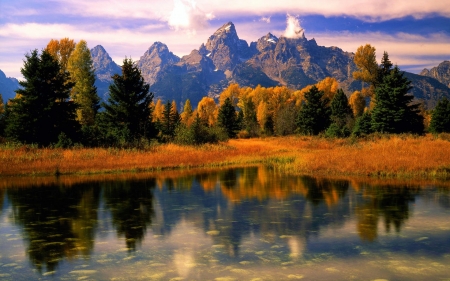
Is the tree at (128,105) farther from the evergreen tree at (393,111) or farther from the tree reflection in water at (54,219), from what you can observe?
the evergreen tree at (393,111)

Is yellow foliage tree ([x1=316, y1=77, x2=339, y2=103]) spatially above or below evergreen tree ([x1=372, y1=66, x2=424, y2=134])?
above

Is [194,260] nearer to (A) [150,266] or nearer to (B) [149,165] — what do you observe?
(A) [150,266]

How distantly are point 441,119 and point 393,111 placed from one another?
2385cm

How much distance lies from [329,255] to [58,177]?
1964cm

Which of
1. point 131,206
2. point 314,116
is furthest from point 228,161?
point 314,116

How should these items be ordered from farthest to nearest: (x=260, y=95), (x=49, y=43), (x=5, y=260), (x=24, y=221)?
(x=260, y=95)
(x=49, y=43)
(x=24, y=221)
(x=5, y=260)

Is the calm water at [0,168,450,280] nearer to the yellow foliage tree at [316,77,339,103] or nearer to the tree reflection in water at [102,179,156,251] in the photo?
the tree reflection in water at [102,179,156,251]

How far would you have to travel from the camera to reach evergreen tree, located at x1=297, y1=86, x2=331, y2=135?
62500 millimetres

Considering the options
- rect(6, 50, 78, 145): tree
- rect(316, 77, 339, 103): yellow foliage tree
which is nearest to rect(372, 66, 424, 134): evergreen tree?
rect(6, 50, 78, 145): tree

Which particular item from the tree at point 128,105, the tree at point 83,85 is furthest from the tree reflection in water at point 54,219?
the tree at point 83,85

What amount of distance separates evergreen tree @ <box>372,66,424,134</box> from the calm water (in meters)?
28.4

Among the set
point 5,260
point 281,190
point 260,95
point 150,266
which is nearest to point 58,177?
point 281,190

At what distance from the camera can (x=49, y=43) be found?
54.4 m

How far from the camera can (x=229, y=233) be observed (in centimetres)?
1084
